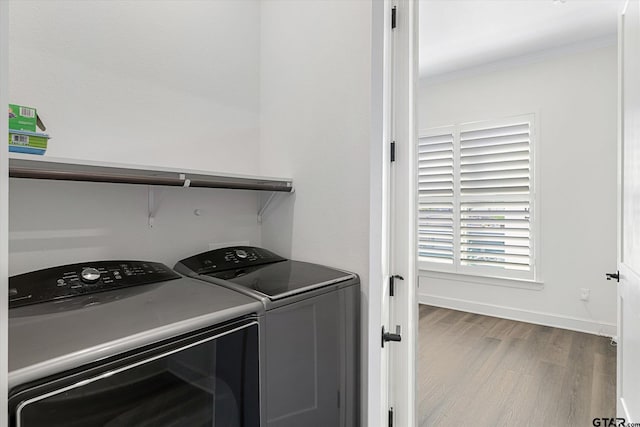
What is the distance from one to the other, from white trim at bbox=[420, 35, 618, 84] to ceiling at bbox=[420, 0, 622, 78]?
0.01 m

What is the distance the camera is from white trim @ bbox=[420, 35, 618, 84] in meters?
3.21

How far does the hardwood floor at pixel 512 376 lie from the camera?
2.03m

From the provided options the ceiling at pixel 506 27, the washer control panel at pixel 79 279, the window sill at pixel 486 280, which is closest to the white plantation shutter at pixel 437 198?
the window sill at pixel 486 280

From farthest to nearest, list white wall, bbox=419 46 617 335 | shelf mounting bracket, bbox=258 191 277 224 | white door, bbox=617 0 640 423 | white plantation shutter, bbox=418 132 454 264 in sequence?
white plantation shutter, bbox=418 132 454 264, white wall, bbox=419 46 617 335, shelf mounting bracket, bbox=258 191 277 224, white door, bbox=617 0 640 423

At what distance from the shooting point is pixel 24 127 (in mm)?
970

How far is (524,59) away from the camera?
3.59m

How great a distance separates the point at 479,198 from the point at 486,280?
37.3 inches

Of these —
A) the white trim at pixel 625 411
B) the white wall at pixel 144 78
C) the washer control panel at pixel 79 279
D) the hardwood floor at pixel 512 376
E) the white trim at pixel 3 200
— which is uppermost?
the white wall at pixel 144 78

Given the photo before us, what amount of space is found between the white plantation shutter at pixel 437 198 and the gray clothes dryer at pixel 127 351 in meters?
3.54

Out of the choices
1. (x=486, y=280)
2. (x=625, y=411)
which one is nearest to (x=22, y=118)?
(x=625, y=411)

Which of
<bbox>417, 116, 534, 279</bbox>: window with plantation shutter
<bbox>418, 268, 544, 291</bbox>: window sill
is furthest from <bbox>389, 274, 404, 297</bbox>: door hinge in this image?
<bbox>417, 116, 534, 279</bbox>: window with plantation shutter

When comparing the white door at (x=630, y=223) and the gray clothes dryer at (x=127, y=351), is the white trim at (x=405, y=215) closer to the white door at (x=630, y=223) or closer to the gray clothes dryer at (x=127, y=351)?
the gray clothes dryer at (x=127, y=351)

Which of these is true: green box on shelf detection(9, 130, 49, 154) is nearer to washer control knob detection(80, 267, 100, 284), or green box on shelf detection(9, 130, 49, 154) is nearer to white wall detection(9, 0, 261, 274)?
white wall detection(9, 0, 261, 274)

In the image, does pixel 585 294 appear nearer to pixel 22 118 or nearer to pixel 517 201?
pixel 517 201
